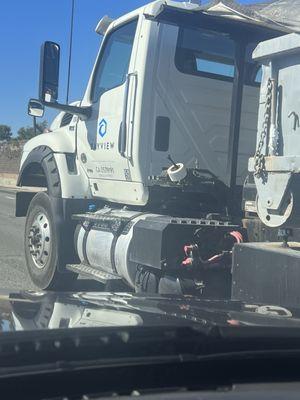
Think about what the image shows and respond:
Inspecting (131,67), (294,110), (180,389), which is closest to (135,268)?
(131,67)

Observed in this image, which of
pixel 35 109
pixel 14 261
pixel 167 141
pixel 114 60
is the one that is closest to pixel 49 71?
pixel 114 60

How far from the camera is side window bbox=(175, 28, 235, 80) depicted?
19.5 feet

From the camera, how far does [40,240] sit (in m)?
7.37

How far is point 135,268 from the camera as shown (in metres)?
5.70

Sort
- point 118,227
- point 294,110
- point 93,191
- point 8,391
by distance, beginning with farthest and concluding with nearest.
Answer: point 93,191
point 118,227
point 294,110
point 8,391

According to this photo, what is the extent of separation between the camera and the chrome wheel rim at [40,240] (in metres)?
7.25

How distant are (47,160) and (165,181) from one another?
1.97 metres

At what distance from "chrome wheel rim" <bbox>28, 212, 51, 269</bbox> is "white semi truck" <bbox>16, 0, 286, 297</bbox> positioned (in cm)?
31

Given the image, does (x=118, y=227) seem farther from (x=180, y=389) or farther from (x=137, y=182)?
(x=180, y=389)

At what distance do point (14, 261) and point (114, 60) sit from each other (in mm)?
4470

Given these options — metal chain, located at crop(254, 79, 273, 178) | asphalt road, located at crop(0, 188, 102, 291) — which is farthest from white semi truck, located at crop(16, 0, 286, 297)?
asphalt road, located at crop(0, 188, 102, 291)

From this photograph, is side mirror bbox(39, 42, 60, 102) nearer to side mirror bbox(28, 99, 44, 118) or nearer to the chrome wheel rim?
side mirror bbox(28, 99, 44, 118)

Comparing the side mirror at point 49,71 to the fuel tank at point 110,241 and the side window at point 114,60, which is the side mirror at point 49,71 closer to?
the side window at point 114,60

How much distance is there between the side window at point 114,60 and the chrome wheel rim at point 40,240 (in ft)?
5.22
